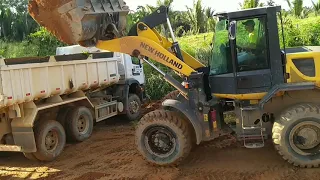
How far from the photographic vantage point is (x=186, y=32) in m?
25.0

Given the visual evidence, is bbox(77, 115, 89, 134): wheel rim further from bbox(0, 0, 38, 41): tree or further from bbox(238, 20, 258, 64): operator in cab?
bbox(0, 0, 38, 41): tree

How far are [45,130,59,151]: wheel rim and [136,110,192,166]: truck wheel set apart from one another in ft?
7.43

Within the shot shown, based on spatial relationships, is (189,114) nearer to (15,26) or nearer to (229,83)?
(229,83)

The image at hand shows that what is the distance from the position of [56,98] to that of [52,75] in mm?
641

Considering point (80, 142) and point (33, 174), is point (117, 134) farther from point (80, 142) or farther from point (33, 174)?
point (33, 174)

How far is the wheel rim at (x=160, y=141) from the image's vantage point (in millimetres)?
6855

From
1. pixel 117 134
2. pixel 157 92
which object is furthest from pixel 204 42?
pixel 117 134

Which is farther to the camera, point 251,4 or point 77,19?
point 251,4

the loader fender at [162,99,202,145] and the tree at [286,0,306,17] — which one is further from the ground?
the tree at [286,0,306,17]

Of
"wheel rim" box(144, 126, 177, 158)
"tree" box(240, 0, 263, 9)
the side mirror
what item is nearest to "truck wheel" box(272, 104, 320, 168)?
the side mirror

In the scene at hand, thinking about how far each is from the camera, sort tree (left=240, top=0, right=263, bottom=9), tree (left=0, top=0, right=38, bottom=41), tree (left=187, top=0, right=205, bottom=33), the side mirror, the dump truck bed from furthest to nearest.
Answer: tree (left=0, top=0, right=38, bottom=41) < tree (left=187, top=0, right=205, bottom=33) < tree (left=240, top=0, right=263, bottom=9) < the dump truck bed < the side mirror

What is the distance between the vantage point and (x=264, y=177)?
6.15m

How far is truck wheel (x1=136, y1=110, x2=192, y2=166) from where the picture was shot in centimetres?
676

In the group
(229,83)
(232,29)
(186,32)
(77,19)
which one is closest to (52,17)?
(77,19)
